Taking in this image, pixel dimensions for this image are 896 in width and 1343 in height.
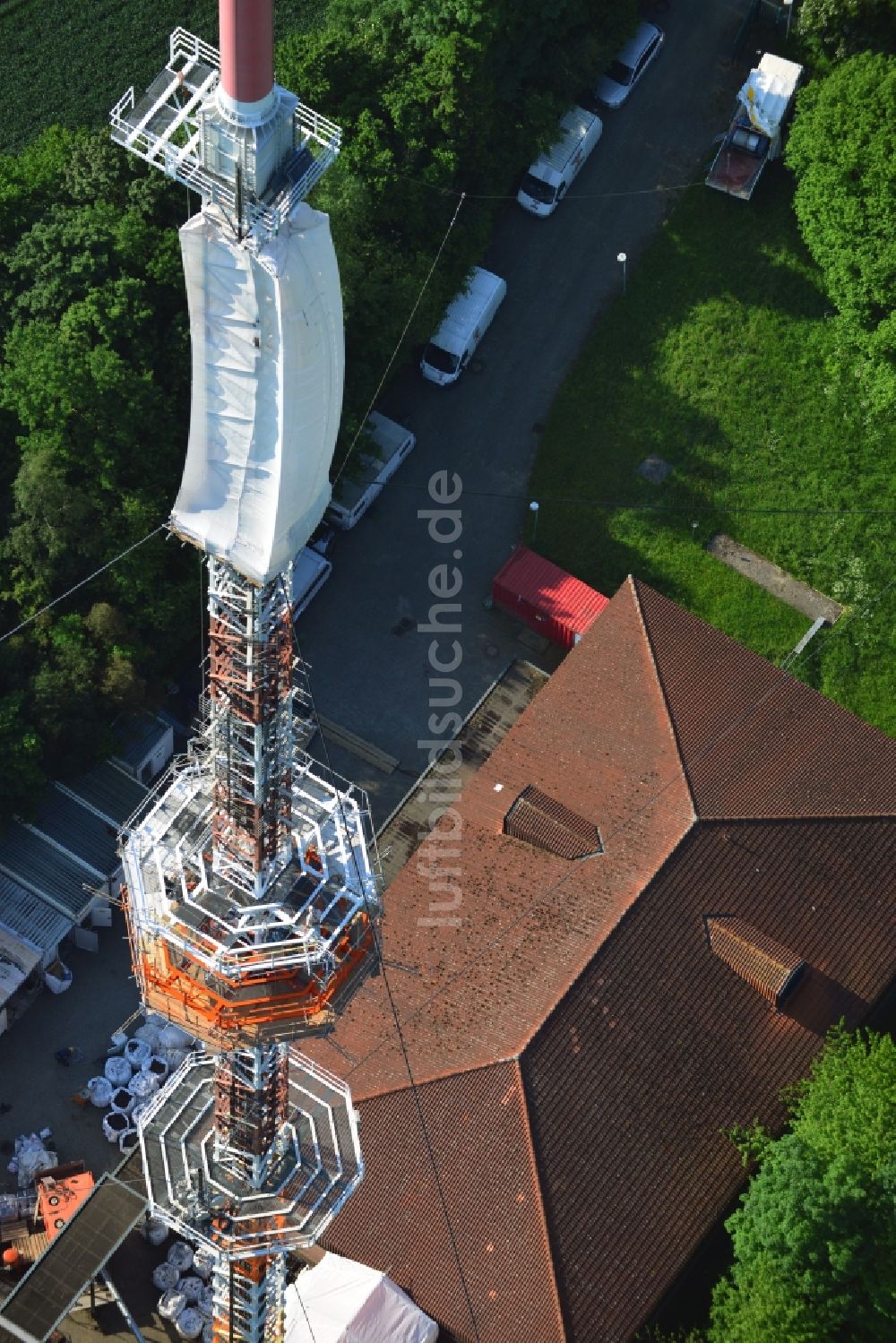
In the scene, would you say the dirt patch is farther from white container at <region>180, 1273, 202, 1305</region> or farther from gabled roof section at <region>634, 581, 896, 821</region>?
white container at <region>180, 1273, 202, 1305</region>

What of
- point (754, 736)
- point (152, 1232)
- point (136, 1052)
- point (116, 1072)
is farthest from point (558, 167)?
point (152, 1232)

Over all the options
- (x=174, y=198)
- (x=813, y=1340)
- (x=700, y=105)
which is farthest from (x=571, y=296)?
(x=813, y=1340)

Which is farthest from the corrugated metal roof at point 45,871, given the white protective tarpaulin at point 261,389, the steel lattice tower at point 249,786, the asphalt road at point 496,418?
the white protective tarpaulin at point 261,389

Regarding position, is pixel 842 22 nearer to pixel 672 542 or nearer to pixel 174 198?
pixel 672 542

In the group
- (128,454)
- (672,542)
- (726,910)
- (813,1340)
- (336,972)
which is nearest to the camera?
(336,972)

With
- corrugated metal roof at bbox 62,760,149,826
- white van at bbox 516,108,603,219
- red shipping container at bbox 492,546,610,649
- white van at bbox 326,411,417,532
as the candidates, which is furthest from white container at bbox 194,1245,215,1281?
white van at bbox 516,108,603,219

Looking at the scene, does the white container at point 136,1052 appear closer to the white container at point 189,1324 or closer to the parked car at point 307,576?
the white container at point 189,1324
